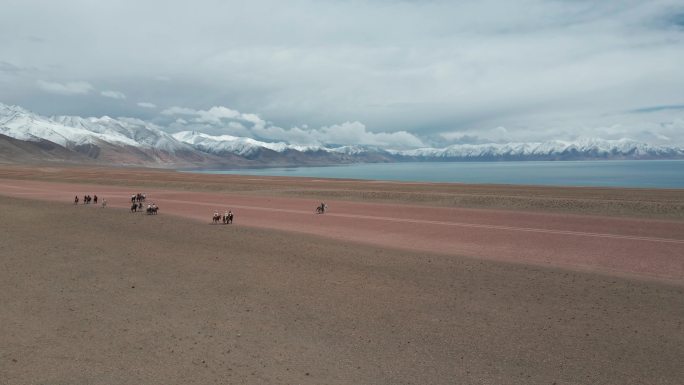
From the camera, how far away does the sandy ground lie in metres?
9.32

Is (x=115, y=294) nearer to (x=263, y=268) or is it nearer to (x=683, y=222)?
(x=263, y=268)

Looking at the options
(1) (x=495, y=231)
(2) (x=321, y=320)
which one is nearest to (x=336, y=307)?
(2) (x=321, y=320)

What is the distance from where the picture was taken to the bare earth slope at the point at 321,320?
9.21 m

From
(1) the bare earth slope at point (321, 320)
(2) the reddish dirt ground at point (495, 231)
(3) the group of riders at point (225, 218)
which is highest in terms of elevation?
(3) the group of riders at point (225, 218)

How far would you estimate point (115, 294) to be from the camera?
13977 millimetres

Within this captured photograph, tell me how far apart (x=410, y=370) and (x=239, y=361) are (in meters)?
3.62

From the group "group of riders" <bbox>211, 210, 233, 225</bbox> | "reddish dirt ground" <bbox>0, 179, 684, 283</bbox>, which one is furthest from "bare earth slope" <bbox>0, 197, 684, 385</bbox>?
"group of riders" <bbox>211, 210, 233, 225</bbox>

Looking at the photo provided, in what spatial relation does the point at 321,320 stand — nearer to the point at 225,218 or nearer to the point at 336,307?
the point at 336,307

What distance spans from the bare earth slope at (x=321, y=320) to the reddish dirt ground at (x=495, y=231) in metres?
2.47

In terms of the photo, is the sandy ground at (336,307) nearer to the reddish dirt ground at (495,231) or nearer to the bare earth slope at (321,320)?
the bare earth slope at (321,320)

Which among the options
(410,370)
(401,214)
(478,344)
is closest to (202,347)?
(410,370)

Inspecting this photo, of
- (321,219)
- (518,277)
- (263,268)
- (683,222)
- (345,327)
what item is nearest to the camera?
(345,327)

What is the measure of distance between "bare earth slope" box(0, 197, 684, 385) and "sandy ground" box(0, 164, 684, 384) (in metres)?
0.05

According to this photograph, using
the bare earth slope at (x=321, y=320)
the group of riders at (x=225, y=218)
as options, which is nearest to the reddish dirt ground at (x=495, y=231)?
the group of riders at (x=225, y=218)
